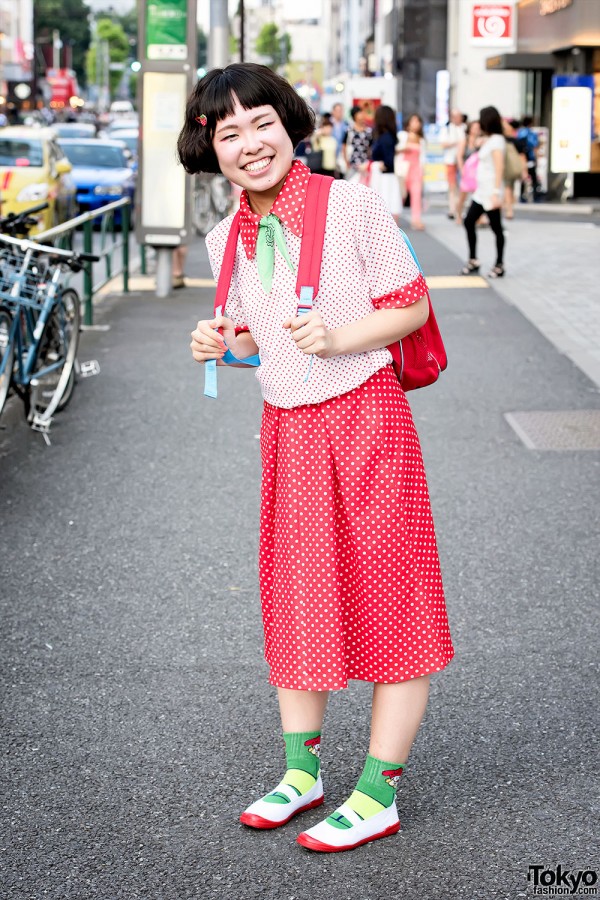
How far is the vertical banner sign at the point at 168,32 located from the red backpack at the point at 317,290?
11.3m

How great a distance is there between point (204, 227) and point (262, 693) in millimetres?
17688

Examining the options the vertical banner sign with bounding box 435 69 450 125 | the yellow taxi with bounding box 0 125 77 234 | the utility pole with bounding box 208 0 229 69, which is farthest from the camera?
the vertical banner sign with bounding box 435 69 450 125

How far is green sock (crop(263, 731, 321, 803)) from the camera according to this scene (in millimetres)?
3432

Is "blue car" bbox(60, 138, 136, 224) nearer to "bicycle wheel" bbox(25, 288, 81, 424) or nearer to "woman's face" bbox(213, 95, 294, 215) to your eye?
"bicycle wheel" bbox(25, 288, 81, 424)

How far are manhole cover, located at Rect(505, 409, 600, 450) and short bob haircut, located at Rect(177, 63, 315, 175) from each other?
15.7 ft

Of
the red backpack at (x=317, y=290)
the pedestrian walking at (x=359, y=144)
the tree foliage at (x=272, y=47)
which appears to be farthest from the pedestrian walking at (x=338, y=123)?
the tree foliage at (x=272, y=47)

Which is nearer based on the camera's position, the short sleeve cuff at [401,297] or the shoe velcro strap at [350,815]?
the short sleeve cuff at [401,297]

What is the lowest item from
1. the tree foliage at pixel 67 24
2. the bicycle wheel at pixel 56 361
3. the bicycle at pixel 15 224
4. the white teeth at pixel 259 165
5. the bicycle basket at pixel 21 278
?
the bicycle wheel at pixel 56 361

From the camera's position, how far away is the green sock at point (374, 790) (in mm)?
3302

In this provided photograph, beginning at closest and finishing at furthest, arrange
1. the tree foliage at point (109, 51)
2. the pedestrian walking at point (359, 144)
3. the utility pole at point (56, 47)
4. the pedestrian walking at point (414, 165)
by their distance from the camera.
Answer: the pedestrian walking at point (359, 144)
the pedestrian walking at point (414, 165)
the utility pole at point (56, 47)
the tree foliage at point (109, 51)

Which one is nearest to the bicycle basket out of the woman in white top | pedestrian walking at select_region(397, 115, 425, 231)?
the woman in white top

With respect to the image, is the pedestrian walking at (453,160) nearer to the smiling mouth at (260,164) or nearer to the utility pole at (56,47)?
A: the smiling mouth at (260,164)

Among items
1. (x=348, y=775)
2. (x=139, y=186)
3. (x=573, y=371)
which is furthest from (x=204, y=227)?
(x=348, y=775)

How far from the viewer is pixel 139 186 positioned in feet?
47.2
